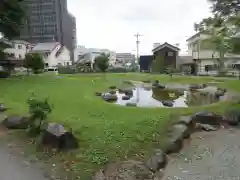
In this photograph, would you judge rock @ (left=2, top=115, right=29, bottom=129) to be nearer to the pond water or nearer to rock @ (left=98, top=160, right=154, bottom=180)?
rock @ (left=98, top=160, right=154, bottom=180)

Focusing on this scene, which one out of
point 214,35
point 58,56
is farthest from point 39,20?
point 214,35

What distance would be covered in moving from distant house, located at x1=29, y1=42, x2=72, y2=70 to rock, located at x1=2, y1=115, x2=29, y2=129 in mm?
42977

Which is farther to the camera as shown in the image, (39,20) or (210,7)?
(39,20)

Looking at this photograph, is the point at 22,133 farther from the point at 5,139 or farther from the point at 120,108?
the point at 120,108

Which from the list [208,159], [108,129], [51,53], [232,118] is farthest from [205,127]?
[51,53]

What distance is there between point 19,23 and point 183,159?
19.2 meters

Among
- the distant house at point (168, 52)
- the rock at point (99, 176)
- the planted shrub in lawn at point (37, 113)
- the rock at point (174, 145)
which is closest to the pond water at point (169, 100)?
the rock at point (174, 145)

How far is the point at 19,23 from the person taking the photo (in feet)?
70.7

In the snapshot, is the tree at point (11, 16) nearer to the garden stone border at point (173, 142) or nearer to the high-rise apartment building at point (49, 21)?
the garden stone border at point (173, 142)

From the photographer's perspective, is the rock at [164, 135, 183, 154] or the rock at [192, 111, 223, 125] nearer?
the rock at [164, 135, 183, 154]

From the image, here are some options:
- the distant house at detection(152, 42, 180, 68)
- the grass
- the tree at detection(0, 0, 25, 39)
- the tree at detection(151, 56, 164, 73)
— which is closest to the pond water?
the grass

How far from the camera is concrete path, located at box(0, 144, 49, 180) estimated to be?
18.4 feet

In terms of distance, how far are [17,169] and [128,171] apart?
100 inches

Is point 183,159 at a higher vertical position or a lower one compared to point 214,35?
lower
